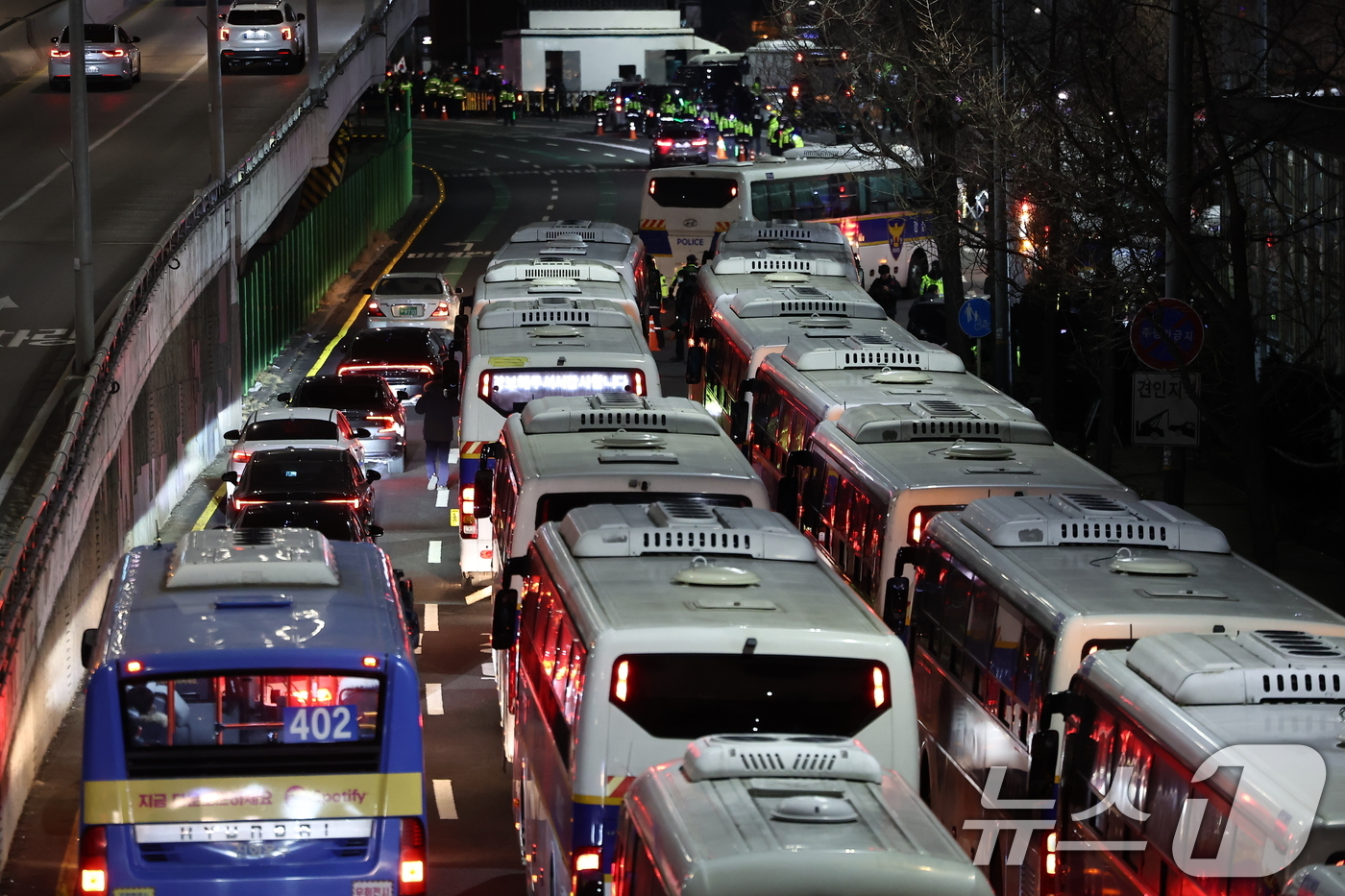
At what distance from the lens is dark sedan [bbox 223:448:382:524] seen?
22.2 metres

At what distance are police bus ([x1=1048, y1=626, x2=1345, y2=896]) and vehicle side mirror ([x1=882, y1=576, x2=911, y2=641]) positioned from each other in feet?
11.7

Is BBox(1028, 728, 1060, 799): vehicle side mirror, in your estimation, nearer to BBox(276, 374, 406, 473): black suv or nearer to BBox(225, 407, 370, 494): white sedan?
BBox(225, 407, 370, 494): white sedan

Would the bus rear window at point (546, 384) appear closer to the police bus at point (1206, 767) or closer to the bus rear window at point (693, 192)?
the police bus at point (1206, 767)

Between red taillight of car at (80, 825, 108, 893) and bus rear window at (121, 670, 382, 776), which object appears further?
bus rear window at (121, 670, 382, 776)

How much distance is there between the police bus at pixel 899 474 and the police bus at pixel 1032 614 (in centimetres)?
80

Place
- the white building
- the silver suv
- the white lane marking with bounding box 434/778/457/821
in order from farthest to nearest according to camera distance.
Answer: the white building
the silver suv
the white lane marking with bounding box 434/778/457/821

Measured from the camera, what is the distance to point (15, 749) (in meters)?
14.0

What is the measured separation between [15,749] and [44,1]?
45.1 meters

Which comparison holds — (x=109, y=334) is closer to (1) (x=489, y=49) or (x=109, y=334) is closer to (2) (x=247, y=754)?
(2) (x=247, y=754)

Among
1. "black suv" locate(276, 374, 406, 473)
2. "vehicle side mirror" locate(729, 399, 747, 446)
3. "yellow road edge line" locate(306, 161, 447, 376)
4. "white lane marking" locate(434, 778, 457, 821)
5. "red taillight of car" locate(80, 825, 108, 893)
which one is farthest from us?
"yellow road edge line" locate(306, 161, 447, 376)

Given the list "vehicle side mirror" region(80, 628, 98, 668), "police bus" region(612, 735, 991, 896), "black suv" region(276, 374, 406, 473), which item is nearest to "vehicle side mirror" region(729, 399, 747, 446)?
"black suv" region(276, 374, 406, 473)

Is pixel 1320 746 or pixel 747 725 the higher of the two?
pixel 1320 746

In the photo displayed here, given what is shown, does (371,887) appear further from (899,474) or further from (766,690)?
(899,474)

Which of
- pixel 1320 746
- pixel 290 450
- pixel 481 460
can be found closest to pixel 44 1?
pixel 290 450
